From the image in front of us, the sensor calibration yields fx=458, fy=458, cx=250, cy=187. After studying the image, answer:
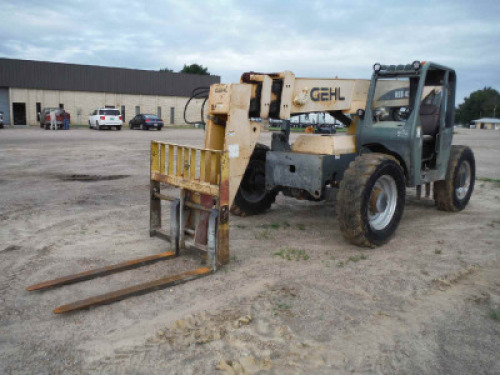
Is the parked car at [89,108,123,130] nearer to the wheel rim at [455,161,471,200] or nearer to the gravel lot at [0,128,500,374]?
→ the gravel lot at [0,128,500,374]

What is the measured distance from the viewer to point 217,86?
5.49 m

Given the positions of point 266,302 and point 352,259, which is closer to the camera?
point 266,302

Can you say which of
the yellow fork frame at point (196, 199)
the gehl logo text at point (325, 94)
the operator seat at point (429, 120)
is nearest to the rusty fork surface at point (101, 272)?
the yellow fork frame at point (196, 199)

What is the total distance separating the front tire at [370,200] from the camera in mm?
5703

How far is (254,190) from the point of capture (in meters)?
7.70

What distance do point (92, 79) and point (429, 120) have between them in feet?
148

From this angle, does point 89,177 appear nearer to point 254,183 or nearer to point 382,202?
point 254,183

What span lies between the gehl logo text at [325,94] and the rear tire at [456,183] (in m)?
2.72

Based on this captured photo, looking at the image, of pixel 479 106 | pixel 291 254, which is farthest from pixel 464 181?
pixel 479 106

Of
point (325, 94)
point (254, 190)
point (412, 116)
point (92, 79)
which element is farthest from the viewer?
point (92, 79)

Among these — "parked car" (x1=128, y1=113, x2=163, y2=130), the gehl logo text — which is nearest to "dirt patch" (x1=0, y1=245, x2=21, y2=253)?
the gehl logo text

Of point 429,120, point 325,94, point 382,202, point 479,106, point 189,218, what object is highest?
point 479,106

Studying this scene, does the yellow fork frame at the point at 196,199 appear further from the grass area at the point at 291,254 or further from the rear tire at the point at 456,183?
the rear tire at the point at 456,183

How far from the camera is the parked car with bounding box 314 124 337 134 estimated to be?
813 centimetres
